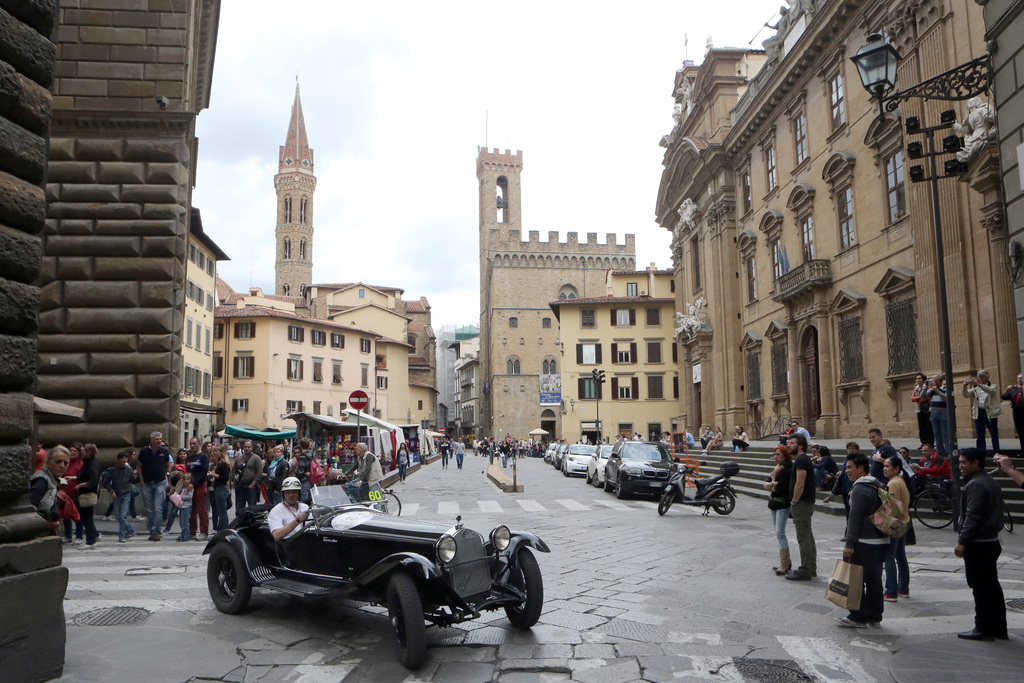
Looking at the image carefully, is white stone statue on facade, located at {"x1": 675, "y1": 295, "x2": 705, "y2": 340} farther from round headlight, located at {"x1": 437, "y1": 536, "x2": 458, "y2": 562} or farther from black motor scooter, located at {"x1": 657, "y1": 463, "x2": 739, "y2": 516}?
round headlight, located at {"x1": 437, "y1": 536, "x2": 458, "y2": 562}

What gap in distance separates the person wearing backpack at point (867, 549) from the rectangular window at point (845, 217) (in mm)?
18002

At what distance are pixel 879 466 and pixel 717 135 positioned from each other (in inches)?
980

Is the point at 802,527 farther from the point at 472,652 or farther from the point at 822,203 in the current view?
the point at 822,203

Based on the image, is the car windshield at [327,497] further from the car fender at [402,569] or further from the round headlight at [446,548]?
the round headlight at [446,548]

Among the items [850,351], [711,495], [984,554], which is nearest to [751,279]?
[850,351]

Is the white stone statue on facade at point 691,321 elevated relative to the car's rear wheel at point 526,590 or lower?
elevated

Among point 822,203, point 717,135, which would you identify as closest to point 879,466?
point 822,203

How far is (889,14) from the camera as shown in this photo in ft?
65.2

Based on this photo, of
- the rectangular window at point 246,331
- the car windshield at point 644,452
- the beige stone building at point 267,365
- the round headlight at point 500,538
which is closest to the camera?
the round headlight at point 500,538

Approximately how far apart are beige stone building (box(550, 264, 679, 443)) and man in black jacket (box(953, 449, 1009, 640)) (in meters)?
48.6

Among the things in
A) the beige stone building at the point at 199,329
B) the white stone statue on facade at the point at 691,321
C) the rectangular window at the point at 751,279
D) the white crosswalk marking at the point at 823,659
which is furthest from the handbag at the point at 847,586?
the beige stone building at the point at 199,329

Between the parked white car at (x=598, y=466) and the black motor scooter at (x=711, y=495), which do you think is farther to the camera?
the parked white car at (x=598, y=466)

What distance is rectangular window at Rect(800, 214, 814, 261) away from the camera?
25484 millimetres

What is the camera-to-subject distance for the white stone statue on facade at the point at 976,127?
48.4 ft
